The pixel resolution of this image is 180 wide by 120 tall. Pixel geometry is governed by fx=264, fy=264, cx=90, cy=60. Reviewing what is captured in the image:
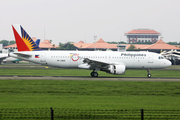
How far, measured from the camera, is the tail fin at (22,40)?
39875 millimetres

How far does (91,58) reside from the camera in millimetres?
38312

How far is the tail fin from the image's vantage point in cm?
3988

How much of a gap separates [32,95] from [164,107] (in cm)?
1078

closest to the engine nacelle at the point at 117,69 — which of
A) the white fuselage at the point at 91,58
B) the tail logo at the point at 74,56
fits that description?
the white fuselage at the point at 91,58

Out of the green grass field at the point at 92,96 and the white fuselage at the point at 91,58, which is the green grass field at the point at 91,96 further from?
the white fuselage at the point at 91,58

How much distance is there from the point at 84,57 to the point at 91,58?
1.03 meters

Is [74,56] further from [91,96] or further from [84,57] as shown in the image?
[91,96]

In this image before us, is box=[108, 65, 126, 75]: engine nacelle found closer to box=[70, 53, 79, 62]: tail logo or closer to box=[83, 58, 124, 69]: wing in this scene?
box=[83, 58, 124, 69]: wing

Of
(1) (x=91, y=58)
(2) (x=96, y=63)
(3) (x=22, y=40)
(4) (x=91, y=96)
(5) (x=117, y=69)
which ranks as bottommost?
(4) (x=91, y=96)

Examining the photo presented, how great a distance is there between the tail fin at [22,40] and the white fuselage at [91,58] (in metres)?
1.82

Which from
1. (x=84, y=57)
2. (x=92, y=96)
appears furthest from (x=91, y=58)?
(x=92, y=96)

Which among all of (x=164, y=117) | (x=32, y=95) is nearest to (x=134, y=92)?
(x=32, y=95)

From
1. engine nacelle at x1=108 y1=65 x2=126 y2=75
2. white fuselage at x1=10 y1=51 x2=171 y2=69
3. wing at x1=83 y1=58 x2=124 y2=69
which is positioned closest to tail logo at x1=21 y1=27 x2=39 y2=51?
white fuselage at x1=10 y1=51 x2=171 y2=69

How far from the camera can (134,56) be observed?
39281 millimetres
